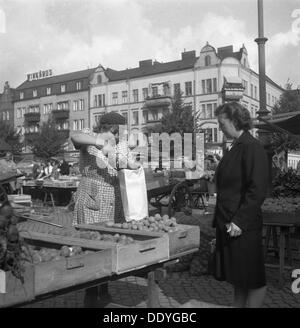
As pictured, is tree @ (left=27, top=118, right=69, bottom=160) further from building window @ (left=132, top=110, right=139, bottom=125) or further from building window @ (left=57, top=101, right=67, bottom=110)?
building window @ (left=132, top=110, right=139, bottom=125)

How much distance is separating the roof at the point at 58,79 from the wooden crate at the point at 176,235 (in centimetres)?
5725

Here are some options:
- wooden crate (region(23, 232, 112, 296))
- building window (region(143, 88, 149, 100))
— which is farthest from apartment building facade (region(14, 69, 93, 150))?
wooden crate (region(23, 232, 112, 296))

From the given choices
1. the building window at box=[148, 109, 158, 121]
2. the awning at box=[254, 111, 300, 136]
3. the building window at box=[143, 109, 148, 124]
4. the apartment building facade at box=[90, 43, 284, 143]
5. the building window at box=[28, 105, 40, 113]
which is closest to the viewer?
the awning at box=[254, 111, 300, 136]

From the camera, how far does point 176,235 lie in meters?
3.19

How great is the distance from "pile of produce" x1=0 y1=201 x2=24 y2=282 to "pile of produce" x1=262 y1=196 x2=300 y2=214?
129 inches

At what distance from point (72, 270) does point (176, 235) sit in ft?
3.39

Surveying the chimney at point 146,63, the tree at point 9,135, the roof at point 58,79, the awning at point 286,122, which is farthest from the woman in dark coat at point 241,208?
the roof at point 58,79

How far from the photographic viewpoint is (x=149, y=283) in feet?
10.1

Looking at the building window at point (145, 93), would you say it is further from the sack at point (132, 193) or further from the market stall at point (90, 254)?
the market stall at point (90, 254)

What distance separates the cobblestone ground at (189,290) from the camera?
13.9 feet

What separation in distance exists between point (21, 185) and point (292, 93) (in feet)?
89.7

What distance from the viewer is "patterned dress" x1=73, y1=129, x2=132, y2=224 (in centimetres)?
364
